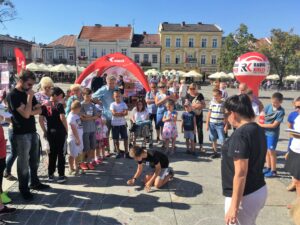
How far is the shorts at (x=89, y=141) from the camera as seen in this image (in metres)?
5.78

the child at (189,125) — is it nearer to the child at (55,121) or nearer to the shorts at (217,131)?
the shorts at (217,131)

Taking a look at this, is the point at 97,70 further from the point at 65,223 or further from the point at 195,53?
the point at 195,53

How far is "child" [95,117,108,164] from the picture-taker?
6.32 m

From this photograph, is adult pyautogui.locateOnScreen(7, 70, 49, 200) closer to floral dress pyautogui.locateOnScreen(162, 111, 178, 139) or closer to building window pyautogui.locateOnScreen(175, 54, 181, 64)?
floral dress pyautogui.locateOnScreen(162, 111, 178, 139)

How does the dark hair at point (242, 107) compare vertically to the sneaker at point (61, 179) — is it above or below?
above

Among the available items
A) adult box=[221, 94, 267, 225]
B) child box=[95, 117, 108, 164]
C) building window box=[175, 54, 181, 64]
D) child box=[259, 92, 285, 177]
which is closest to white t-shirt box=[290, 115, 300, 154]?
child box=[259, 92, 285, 177]

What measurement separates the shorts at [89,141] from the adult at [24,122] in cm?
129

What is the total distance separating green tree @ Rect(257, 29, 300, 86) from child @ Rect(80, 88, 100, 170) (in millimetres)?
38233

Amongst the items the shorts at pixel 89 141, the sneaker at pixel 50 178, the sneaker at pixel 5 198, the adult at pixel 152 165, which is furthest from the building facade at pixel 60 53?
the sneaker at pixel 5 198

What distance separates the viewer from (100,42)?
5569cm

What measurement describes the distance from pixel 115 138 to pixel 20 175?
2.73 m

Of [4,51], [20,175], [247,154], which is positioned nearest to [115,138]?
[20,175]

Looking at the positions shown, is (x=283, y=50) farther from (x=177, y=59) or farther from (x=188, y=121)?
(x=188, y=121)

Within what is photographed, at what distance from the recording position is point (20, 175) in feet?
14.3
